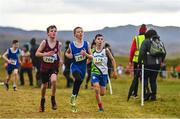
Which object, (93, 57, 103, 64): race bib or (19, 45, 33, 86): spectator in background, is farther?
(19, 45, 33, 86): spectator in background

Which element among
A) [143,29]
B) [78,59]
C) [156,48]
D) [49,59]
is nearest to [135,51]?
[143,29]

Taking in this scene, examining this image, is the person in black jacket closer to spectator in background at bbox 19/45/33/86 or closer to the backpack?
the backpack

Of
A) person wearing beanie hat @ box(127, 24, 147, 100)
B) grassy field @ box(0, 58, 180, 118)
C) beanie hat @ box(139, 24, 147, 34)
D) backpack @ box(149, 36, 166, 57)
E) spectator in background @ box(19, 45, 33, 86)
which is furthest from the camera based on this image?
spectator in background @ box(19, 45, 33, 86)

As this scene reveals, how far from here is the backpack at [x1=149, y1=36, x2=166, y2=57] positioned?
59.2 feet

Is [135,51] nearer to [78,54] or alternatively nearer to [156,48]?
[156,48]

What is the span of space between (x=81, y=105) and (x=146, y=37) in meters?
3.04

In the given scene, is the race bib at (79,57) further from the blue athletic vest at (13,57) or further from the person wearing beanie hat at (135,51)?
the blue athletic vest at (13,57)

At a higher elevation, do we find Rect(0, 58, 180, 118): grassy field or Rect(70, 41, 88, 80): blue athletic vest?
Rect(70, 41, 88, 80): blue athletic vest

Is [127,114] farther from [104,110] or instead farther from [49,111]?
[49,111]

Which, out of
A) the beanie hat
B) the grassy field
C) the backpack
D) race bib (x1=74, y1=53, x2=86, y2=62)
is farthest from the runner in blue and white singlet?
the beanie hat

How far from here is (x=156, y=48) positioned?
18078 millimetres

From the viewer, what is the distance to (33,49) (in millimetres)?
27672

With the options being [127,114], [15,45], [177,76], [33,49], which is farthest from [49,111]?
[177,76]

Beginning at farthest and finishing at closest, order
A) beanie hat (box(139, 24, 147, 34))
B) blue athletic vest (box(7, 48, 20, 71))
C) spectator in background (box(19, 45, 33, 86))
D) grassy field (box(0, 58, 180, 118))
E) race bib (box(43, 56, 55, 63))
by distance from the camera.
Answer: spectator in background (box(19, 45, 33, 86)) → blue athletic vest (box(7, 48, 20, 71)) → beanie hat (box(139, 24, 147, 34)) → race bib (box(43, 56, 55, 63)) → grassy field (box(0, 58, 180, 118))
